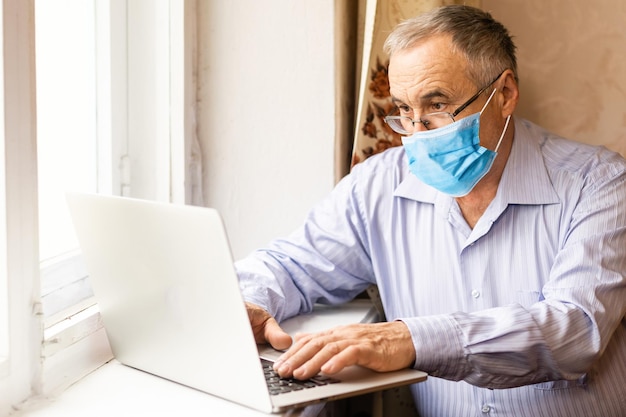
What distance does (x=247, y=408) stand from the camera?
1.10 metres

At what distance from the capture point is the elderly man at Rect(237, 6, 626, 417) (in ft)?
4.09

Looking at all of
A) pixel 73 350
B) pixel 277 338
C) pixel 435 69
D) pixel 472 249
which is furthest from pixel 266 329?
pixel 435 69

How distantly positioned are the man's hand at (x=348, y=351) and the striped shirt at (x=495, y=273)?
4 centimetres

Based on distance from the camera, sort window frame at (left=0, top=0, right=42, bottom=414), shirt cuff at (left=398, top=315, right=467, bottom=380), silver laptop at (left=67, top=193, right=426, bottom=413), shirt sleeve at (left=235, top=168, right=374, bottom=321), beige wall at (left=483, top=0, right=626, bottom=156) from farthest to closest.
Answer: beige wall at (left=483, top=0, right=626, bottom=156), shirt sleeve at (left=235, top=168, right=374, bottom=321), shirt cuff at (left=398, top=315, right=467, bottom=380), window frame at (left=0, top=0, right=42, bottom=414), silver laptop at (left=67, top=193, right=426, bottom=413)

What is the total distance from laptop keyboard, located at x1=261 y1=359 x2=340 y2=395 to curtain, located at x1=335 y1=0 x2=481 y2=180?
2.07ft

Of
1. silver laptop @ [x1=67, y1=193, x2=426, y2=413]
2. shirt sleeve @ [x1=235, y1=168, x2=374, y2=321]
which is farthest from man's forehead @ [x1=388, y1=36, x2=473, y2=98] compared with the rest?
silver laptop @ [x1=67, y1=193, x2=426, y2=413]

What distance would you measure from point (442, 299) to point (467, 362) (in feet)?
0.98

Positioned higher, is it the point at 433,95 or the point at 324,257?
the point at 433,95

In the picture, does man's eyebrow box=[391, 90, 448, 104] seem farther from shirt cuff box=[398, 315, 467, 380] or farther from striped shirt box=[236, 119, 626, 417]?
shirt cuff box=[398, 315, 467, 380]

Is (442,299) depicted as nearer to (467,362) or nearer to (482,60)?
(467,362)

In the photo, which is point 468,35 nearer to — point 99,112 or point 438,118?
point 438,118

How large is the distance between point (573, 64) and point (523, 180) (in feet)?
1.44

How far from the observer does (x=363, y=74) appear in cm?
162

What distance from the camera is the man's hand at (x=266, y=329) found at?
1273 millimetres
